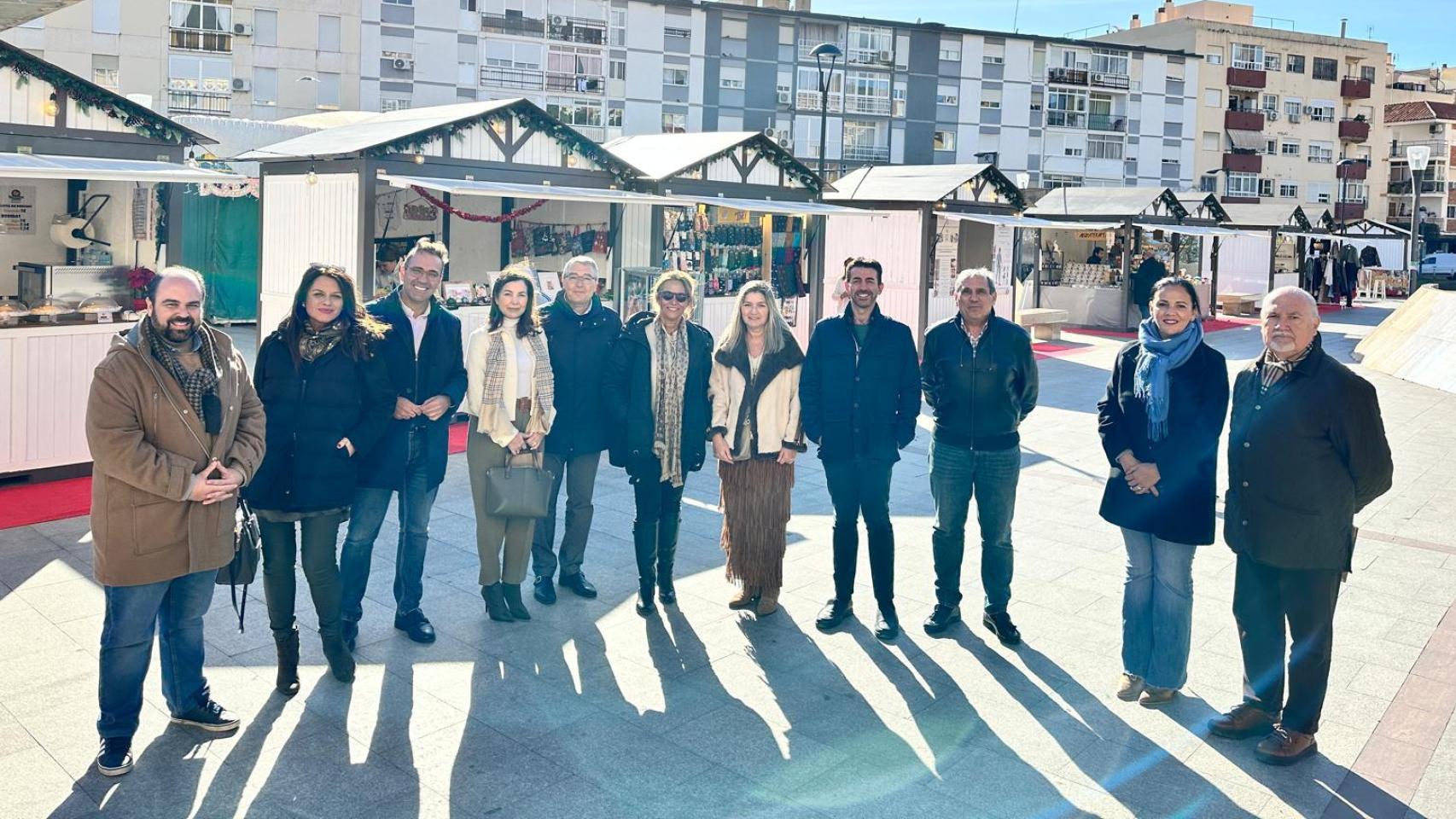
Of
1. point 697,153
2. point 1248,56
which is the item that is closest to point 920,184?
point 697,153

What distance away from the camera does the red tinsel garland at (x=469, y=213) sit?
11469 millimetres

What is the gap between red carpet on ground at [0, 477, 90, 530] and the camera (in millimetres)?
7434

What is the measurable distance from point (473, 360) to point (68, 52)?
44.7 meters

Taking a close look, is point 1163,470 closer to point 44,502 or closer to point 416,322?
point 416,322

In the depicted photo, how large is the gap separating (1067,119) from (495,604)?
5969 centimetres

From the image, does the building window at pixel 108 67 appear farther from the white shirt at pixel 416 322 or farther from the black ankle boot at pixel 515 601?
the black ankle boot at pixel 515 601

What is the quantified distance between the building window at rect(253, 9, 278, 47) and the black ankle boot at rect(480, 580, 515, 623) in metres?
44.9

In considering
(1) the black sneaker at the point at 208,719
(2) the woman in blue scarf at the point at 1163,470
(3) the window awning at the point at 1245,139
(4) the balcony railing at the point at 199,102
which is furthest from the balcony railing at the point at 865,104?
(1) the black sneaker at the point at 208,719

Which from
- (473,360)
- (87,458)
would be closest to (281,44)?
(87,458)

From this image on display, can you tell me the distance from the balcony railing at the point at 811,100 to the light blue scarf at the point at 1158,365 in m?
53.0

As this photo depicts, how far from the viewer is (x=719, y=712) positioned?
476 centimetres

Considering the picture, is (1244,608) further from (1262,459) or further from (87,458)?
(87,458)

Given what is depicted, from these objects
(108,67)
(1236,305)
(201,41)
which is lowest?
(1236,305)

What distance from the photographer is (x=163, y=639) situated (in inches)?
174
